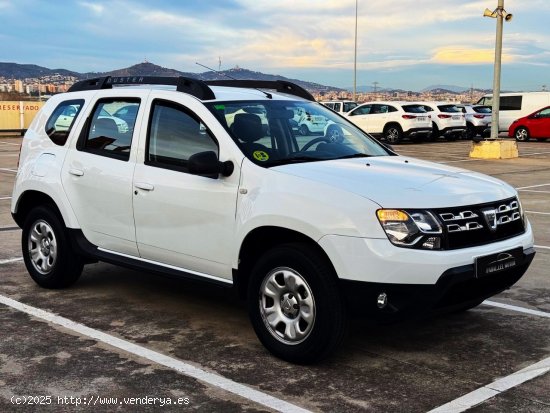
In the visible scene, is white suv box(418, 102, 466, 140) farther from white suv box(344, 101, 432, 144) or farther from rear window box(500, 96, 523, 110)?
rear window box(500, 96, 523, 110)

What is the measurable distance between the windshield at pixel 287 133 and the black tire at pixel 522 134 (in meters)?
26.7

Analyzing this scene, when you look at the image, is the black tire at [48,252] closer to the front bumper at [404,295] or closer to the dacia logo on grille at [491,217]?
the front bumper at [404,295]

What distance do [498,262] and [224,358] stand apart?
5.78ft

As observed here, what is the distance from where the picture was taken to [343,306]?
4.00m

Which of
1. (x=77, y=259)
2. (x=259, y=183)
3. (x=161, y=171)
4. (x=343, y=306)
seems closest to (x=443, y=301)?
(x=343, y=306)

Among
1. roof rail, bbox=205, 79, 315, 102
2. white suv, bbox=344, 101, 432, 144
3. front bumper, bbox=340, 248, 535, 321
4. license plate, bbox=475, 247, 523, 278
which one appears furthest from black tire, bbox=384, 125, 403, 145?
front bumper, bbox=340, 248, 535, 321

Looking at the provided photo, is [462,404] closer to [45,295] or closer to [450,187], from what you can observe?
[450,187]

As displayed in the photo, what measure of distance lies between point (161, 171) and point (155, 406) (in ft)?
6.06

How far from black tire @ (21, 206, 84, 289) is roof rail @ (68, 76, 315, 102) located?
1136 millimetres

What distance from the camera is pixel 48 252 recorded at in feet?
19.8

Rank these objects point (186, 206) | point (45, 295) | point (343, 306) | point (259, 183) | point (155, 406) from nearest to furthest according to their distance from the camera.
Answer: point (155, 406) < point (343, 306) < point (259, 183) < point (186, 206) < point (45, 295)

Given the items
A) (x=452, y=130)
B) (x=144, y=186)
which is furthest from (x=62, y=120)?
(x=452, y=130)

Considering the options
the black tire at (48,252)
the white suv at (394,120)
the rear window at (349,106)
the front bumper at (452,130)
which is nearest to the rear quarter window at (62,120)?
the black tire at (48,252)

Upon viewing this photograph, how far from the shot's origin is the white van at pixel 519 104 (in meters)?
33.3
